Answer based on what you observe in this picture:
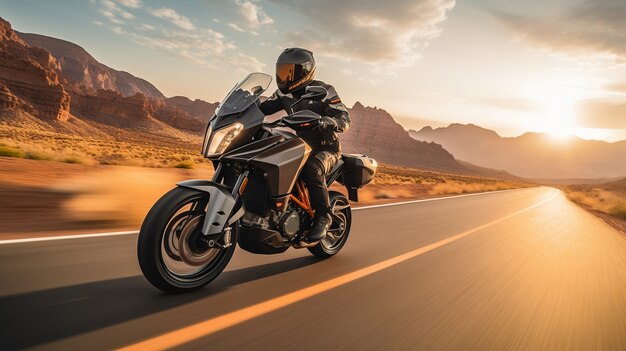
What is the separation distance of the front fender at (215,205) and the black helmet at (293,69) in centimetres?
138

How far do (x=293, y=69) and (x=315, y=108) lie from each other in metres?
0.49

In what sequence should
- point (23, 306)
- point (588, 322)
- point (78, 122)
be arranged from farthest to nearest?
point (78, 122) < point (588, 322) < point (23, 306)

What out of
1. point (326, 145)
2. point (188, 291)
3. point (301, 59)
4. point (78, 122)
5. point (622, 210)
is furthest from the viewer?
point (78, 122)

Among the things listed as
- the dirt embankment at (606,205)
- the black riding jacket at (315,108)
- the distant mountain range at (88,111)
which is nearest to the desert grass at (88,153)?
the black riding jacket at (315,108)

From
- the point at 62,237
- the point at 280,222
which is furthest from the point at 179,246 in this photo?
the point at 62,237

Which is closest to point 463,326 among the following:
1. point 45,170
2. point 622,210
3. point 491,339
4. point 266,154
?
point 491,339

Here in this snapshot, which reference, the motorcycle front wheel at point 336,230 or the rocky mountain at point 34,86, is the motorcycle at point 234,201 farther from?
the rocky mountain at point 34,86

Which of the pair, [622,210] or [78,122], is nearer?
[622,210]

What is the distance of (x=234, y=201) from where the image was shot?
143 inches

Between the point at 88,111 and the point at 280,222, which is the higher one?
the point at 280,222

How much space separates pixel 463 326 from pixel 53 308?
291cm

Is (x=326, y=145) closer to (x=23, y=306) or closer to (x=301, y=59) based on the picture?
(x=301, y=59)

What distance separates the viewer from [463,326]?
135 inches

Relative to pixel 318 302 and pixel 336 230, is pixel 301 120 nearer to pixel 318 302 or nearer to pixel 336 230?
pixel 318 302
